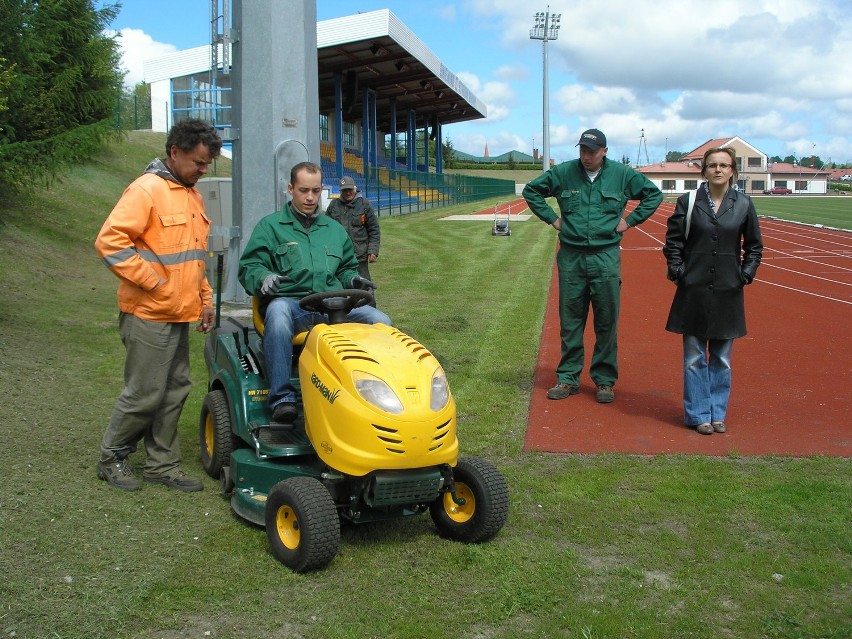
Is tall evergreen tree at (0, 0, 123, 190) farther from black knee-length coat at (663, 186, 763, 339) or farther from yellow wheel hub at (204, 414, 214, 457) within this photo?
black knee-length coat at (663, 186, 763, 339)

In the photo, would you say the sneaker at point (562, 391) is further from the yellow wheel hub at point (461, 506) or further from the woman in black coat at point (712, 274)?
the yellow wheel hub at point (461, 506)

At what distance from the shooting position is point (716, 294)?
626 centimetres

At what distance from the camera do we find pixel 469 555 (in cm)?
423

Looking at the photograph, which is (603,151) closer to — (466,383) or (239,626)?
(466,383)

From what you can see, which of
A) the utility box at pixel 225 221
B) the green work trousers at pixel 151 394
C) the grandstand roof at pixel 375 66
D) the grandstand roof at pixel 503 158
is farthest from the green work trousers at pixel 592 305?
the grandstand roof at pixel 503 158

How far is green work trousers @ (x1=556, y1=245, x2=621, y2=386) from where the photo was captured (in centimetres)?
712

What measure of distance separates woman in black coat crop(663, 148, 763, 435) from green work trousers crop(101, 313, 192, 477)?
3473 mm

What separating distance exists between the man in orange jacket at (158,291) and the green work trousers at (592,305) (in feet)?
10.2

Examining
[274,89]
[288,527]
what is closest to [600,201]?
[288,527]

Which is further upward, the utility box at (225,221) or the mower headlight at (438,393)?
the utility box at (225,221)

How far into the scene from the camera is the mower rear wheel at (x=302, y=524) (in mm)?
3955

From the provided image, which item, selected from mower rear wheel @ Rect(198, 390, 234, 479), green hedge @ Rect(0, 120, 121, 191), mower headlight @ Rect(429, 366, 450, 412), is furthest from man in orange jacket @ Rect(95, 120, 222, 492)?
green hedge @ Rect(0, 120, 121, 191)

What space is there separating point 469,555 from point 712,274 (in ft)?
10.1

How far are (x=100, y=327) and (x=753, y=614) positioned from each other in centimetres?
851
